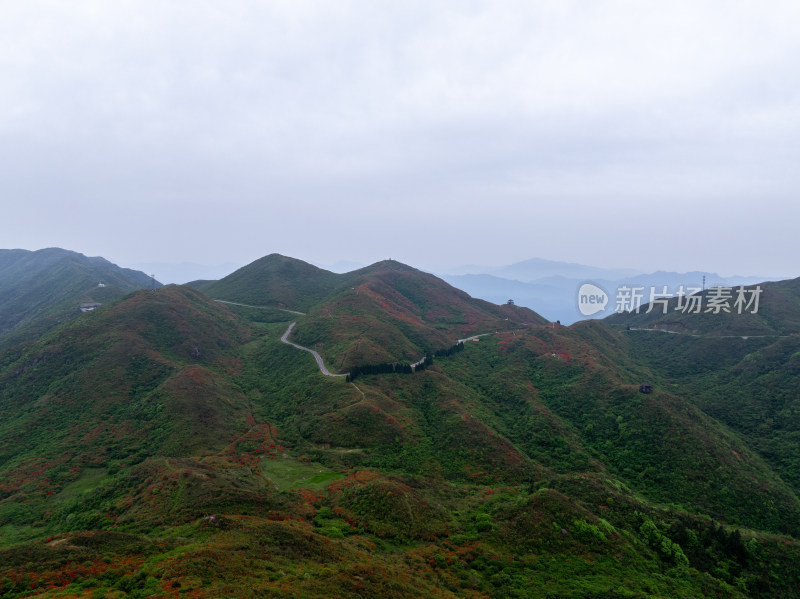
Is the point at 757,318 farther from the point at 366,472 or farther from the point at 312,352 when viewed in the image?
the point at 312,352

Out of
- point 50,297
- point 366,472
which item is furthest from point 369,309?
point 50,297

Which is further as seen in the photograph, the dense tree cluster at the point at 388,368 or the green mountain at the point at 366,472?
the dense tree cluster at the point at 388,368

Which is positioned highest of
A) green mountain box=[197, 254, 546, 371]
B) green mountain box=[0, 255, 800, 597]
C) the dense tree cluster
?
green mountain box=[197, 254, 546, 371]

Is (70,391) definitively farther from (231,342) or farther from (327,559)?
(327,559)

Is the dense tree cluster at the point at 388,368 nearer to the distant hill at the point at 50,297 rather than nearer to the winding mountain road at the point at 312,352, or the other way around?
the winding mountain road at the point at 312,352

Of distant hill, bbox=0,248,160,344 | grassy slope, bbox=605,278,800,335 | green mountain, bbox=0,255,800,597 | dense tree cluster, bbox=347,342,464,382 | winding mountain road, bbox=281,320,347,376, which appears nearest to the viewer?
green mountain, bbox=0,255,800,597

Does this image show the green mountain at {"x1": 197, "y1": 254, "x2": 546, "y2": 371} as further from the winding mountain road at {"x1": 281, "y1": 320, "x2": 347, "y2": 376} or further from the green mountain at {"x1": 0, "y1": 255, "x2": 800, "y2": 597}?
the winding mountain road at {"x1": 281, "y1": 320, "x2": 347, "y2": 376}

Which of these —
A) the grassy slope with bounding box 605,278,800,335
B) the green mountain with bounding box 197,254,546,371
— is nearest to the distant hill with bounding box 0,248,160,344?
the green mountain with bounding box 197,254,546,371

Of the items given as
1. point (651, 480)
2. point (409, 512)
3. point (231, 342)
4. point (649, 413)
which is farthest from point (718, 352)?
point (231, 342)

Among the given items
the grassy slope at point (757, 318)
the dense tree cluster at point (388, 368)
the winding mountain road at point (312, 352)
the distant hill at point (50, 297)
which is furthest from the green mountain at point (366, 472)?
the distant hill at point (50, 297)
